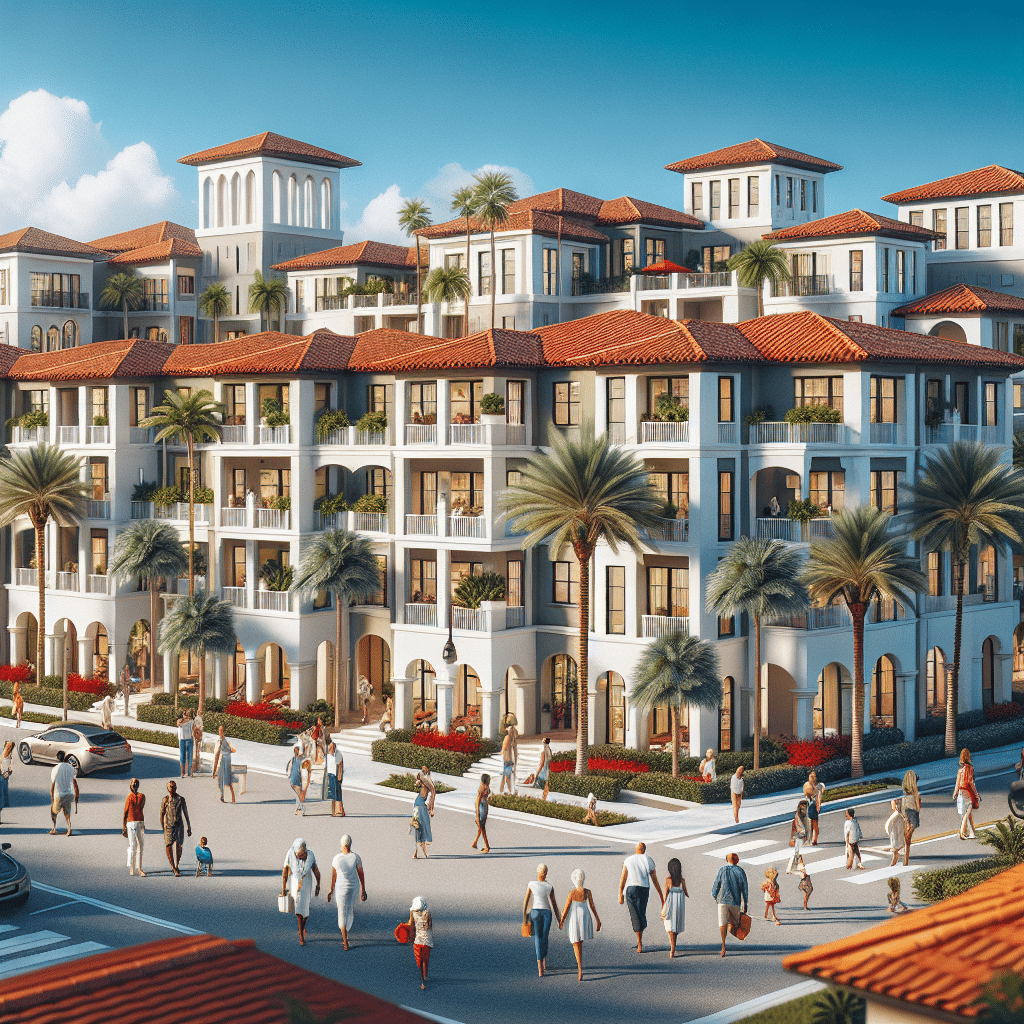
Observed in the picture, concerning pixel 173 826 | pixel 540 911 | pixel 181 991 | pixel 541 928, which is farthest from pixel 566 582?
pixel 181 991

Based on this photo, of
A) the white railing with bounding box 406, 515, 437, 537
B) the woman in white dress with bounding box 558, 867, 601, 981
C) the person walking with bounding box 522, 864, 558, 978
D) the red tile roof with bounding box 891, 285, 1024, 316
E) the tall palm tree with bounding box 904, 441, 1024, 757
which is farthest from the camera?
the red tile roof with bounding box 891, 285, 1024, 316

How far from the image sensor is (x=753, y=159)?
7912 cm

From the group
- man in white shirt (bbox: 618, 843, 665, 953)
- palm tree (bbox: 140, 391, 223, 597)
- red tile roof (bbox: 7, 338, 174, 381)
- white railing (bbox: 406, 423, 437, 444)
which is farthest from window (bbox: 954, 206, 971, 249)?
man in white shirt (bbox: 618, 843, 665, 953)

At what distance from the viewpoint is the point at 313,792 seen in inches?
1570

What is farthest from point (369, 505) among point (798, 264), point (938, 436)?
point (798, 264)

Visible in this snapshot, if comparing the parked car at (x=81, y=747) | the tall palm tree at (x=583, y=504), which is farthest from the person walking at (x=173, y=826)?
the tall palm tree at (x=583, y=504)

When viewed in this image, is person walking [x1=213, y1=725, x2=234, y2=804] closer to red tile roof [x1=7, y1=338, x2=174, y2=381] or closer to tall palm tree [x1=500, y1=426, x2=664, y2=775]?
tall palm tree [x1=500, y1=426, x2=664, y2=775]

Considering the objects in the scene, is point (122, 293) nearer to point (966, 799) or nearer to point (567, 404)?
point (567, 404)

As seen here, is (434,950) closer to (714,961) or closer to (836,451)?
(714,961)

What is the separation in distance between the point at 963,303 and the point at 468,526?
99.6ft

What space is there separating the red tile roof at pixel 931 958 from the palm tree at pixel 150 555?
41.5 meters

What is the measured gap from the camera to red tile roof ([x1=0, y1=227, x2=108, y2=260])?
8581cm

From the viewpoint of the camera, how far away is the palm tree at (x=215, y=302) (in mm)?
88625

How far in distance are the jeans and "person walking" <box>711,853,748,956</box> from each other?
3039 mm
